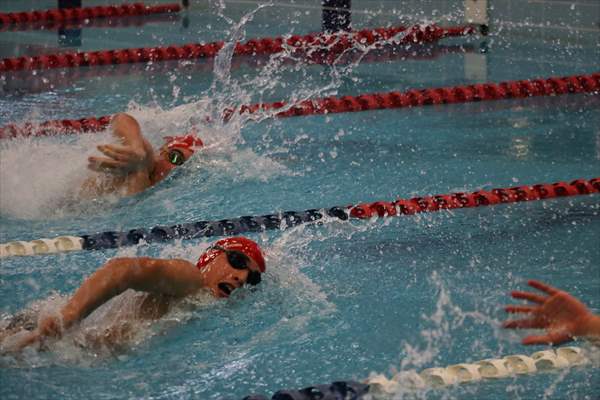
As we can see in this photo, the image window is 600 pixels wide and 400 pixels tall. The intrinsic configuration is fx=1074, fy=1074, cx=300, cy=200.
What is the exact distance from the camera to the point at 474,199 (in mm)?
4469

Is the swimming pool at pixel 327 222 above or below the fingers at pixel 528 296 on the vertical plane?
below

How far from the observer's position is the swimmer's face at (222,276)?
3.21 meters

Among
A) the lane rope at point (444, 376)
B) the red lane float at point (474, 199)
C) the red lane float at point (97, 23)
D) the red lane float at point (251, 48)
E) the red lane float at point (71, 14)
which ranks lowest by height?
the lane rope at point (444, 376)

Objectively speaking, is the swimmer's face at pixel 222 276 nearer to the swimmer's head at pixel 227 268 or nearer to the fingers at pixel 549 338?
the swimmer's head at pixel 227 268

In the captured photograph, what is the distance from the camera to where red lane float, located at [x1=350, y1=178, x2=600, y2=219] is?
4.35 meters

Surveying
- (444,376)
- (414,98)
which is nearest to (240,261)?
(444,376)

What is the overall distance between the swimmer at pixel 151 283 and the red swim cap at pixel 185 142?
1.26 metres

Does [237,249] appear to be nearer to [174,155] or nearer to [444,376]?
[444,376]

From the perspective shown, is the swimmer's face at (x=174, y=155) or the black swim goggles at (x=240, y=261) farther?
the swimmer's face at (x=174, y=155)

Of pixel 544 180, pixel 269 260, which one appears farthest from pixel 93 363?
pixel 544 180

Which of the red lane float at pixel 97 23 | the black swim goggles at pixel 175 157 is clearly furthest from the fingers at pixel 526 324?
the red lane float at pixel 97 23

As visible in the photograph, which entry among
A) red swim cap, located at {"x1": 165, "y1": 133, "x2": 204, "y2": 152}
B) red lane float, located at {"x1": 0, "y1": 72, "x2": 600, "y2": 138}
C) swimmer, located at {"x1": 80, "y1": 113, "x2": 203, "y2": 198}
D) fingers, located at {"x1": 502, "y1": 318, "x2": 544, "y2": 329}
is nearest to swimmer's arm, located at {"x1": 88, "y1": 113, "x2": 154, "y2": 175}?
swimmer, located at {"x1": 80, "y1": 113, "x2": 203, "y2": 198}

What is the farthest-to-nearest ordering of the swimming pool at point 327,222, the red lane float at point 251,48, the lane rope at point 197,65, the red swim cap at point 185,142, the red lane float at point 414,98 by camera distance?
1. the red lane float at point 251,48
2. the lane rope at point 197,65
3. the red lane float at point 414,98
4. the red swim cap at point 185,142
5. the swimming pool at point 327,222

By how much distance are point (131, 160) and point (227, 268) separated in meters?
1.04
